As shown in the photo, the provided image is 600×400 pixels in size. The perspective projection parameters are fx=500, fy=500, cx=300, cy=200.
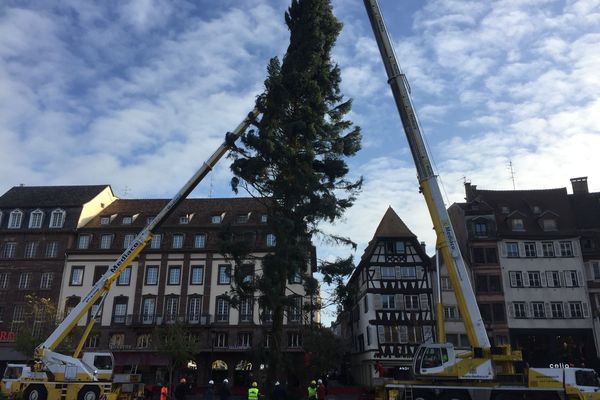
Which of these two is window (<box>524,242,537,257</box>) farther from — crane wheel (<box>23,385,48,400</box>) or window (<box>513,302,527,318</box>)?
crane wheel (<box>23,385,48,400</box>)

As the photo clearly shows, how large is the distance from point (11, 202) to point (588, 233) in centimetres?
6096

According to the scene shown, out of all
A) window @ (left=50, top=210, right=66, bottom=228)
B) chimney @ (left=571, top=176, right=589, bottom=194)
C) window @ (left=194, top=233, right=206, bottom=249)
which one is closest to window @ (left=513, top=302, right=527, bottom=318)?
chimney @ (left=571, top=176, right=589, bottom=194)

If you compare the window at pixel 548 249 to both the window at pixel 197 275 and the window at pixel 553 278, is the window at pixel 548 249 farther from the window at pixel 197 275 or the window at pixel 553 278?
the window at pixel 197 275

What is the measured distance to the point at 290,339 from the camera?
4762 cm

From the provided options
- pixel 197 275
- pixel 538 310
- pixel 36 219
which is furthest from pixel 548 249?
pixel 36 219

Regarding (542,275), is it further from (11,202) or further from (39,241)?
(11,202)

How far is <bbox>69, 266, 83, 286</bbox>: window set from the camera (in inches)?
1984

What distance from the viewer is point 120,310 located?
4897 cm

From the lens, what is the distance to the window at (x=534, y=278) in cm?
4793

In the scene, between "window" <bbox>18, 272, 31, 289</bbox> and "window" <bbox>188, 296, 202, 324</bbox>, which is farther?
"window" <bbox>18, 272, 31, 289</bbox>

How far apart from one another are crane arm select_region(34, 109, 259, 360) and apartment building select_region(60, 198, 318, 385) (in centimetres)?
1779

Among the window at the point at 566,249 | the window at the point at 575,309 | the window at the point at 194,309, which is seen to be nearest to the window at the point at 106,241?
the window at the point at 194,309

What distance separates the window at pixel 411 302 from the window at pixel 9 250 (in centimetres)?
4038

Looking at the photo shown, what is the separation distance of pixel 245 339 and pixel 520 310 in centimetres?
2616
